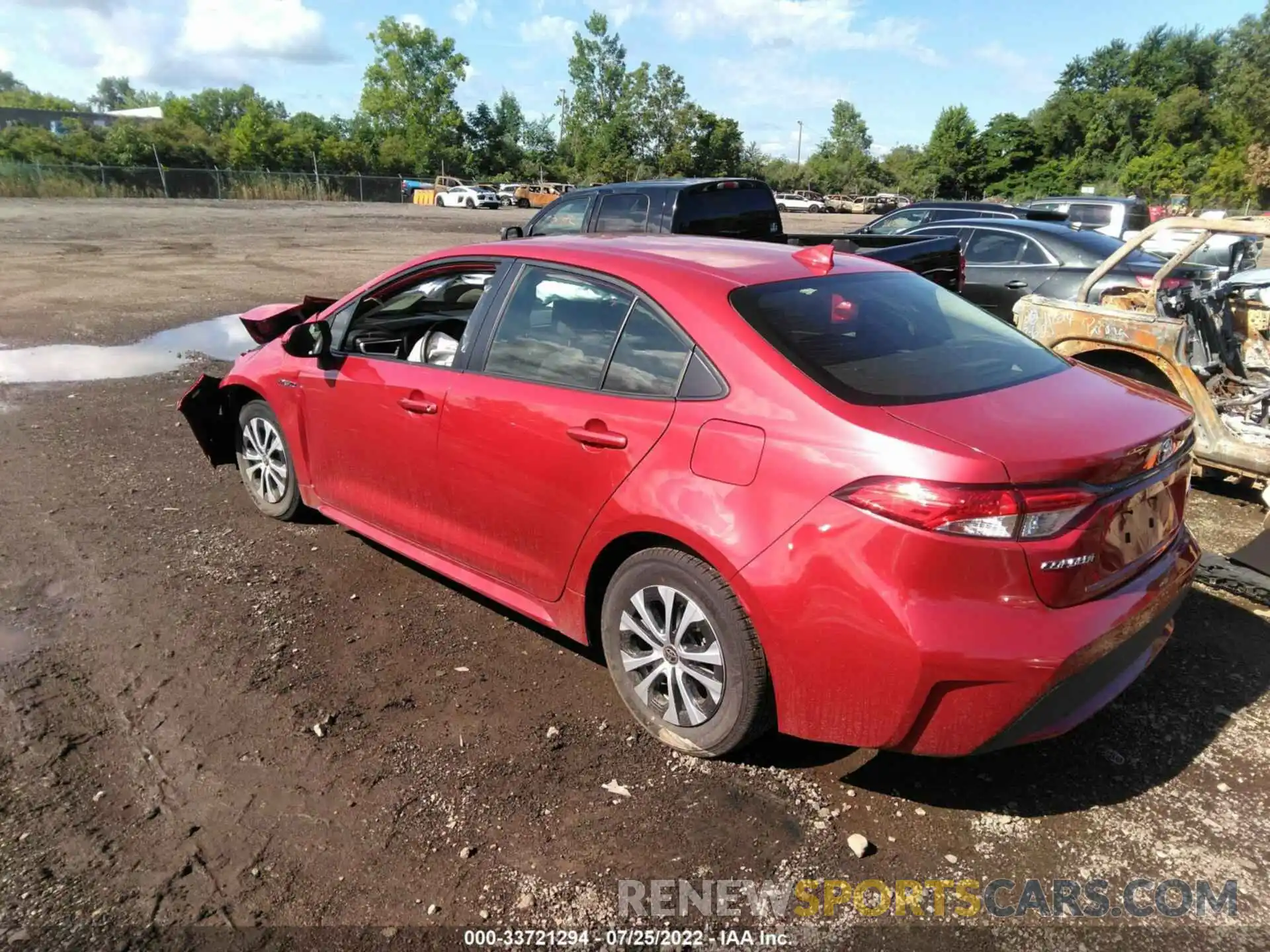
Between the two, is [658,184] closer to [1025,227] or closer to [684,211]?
[684,211]

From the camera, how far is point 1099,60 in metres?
98.0

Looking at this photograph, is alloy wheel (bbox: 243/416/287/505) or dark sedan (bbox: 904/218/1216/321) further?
dark sedan (bbox: 904/218/1216/321)

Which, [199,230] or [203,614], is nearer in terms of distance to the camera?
[203,614]

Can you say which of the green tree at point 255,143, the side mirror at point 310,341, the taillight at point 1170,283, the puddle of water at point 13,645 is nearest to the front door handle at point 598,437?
the side mirror at point 310,341

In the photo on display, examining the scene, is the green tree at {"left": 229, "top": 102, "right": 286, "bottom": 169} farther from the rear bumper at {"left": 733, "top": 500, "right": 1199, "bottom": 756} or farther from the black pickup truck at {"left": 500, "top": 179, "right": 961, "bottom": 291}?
the rear bumper at {"left": 733, "top": 500, "right": 1199, "bottom": 756}

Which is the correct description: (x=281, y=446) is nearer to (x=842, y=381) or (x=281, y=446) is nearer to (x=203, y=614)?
(x=203, y=614)

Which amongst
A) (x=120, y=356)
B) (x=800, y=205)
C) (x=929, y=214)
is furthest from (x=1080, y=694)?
(x=800, y=205)

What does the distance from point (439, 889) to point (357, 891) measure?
0.23 metres

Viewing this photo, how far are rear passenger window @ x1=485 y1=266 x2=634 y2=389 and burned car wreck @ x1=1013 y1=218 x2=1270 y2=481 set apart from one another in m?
3.66

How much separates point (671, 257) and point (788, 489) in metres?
1.25

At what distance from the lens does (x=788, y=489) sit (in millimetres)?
2600

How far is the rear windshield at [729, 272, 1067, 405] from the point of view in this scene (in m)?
2.80

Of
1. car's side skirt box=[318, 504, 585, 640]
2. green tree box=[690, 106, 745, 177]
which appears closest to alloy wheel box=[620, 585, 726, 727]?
car's side skirt box=[318, 504, 585, 640]

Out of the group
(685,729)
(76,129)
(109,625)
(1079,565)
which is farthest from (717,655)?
(76,129)
